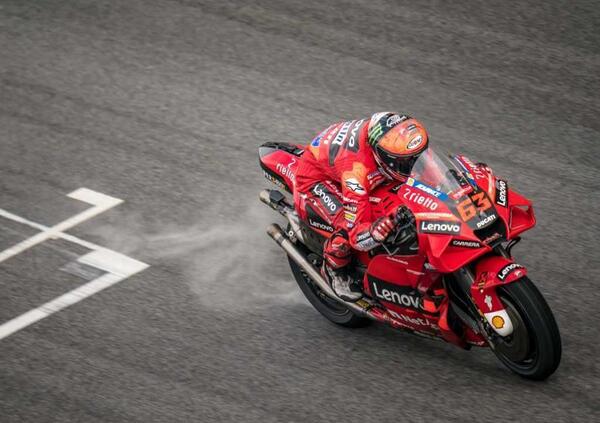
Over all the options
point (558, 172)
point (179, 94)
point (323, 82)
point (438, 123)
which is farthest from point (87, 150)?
point (558, 172)

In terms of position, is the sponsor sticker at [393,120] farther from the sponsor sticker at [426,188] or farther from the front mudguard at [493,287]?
the front mudguard at [493,287]

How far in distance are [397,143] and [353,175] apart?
0.42m

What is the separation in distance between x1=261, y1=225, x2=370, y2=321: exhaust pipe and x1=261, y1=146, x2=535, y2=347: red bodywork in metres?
0.15

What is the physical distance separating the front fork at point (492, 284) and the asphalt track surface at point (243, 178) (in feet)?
2.19

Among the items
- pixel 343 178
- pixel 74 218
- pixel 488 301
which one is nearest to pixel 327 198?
pixel 343 178

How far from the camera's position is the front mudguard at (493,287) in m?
5.55

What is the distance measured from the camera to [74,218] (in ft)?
27.1

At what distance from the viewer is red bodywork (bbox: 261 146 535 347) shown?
18.2 feet

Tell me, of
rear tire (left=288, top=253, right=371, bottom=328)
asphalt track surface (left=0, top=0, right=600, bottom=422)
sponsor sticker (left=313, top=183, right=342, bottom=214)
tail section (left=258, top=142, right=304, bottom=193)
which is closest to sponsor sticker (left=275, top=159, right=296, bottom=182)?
tail section (left=258, top=142, right=304, bottom=193)

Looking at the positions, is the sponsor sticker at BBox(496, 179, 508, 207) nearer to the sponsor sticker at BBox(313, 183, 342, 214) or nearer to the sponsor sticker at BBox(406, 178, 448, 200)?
the sponsor sticker at BBox(406, 178, 448, 200)

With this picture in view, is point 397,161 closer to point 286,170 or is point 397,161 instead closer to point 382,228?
point 382,228

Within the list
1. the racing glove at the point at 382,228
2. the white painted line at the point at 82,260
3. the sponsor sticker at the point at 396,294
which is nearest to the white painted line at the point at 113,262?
the white painted line at the point at 82,260

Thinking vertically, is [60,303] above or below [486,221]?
below

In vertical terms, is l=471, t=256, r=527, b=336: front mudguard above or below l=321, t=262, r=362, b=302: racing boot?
above
